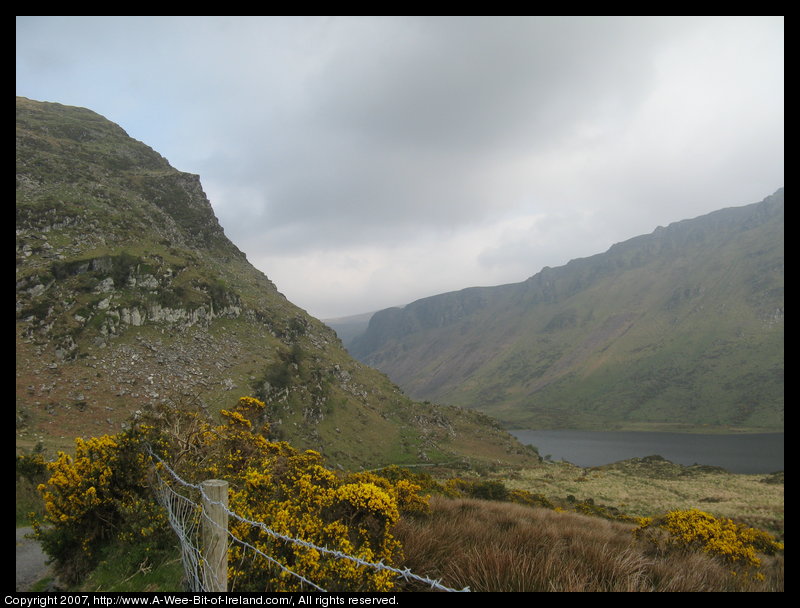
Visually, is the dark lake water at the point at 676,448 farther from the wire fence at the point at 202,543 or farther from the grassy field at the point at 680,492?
the wire fence at the point at 202,543

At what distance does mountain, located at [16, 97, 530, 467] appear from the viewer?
124 ft

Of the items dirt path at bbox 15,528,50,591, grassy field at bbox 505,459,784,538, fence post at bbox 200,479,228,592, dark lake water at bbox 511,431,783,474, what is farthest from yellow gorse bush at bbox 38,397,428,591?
dark lake water at bbox 511,431,783,474

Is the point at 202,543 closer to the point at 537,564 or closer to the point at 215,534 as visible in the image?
the point at 215,534

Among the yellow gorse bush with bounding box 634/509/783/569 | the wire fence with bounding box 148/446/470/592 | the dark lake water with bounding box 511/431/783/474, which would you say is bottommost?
the dark lake water with bounding box 511/431/783/474

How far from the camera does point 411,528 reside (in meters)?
7.61

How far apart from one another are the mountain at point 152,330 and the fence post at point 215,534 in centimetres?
2262

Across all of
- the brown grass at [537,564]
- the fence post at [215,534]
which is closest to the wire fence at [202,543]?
the fence post at [215,534]

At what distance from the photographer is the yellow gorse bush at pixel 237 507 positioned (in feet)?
19.3

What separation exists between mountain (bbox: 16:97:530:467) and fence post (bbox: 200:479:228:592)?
22.6 metres

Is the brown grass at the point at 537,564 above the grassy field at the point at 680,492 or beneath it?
above

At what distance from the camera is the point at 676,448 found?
115688mm

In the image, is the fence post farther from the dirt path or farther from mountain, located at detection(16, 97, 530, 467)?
mountain, located at detection(16, 97, 530, 467)
